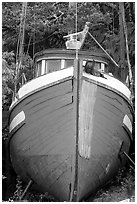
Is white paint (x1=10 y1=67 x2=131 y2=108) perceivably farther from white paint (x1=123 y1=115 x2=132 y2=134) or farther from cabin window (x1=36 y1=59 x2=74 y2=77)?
cabin window (x1=36 y1=59 x2=74 y2=77)

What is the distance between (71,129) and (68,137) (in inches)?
5.8

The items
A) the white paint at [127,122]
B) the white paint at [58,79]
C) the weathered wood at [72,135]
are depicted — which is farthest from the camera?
the white paint at [127,122]

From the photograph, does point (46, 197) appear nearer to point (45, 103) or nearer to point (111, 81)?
point (45, 103)

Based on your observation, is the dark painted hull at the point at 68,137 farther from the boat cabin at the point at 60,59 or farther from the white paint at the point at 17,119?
the boat cabin at the point at 60,59

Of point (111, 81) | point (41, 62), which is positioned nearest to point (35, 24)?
point (41, 62)

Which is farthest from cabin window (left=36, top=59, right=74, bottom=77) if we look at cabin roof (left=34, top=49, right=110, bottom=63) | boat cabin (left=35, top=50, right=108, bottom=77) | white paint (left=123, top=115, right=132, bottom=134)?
white paint (left=123, top=115, right=132, bottom=134)

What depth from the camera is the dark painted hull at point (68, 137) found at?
6.16m

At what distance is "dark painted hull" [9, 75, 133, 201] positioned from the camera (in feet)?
20.2

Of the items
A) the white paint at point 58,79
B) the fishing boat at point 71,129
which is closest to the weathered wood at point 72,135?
the fishing boat at point 71,129

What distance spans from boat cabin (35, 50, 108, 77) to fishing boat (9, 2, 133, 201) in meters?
0.84

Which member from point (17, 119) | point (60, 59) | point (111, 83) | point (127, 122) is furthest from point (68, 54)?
Result: point (127, 122)

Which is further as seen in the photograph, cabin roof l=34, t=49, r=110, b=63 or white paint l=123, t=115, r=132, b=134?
cabin roof l=34, t=49, r=110, b=63

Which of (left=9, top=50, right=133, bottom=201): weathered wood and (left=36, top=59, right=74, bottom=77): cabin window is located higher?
(left=36, top=59, right=74, bottom=77): cabin window

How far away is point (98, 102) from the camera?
21.1 ft
